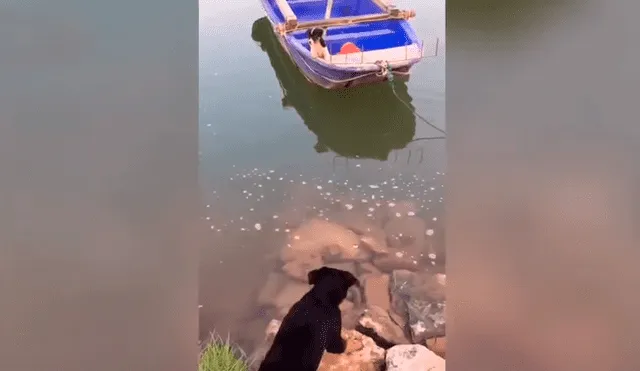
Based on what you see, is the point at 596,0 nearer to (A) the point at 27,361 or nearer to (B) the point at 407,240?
(B) the point at 407,240

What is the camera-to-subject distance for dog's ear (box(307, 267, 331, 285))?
1046 mm

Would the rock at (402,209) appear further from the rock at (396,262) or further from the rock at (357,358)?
the rock at (357,358)

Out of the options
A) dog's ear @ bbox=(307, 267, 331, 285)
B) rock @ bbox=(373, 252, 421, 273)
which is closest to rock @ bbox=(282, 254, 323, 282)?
dog's ear @ bbox=(307, 267, 331, 285)

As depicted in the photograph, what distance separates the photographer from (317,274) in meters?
1.05

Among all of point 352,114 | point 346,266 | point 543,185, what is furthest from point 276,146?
point 543,185

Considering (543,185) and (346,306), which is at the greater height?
(543,185)

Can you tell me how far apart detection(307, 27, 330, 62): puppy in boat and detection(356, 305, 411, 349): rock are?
0.56m

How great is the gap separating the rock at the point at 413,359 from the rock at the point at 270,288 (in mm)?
226

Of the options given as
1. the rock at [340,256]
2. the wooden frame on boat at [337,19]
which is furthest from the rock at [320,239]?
the wooden frame on boat at [337,19]

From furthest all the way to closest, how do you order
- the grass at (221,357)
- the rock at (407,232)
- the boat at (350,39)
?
the boat at (350,39) < the rock at (407,232) < the grass at (221,357)

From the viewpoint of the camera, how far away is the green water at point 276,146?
1.07 metres

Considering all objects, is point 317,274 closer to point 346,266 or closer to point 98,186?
point 346,266

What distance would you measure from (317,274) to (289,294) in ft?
0.20

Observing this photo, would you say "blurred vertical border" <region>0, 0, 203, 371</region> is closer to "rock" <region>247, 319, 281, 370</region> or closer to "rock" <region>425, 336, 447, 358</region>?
"rock" <region>247, 319, 281, 370</region>
